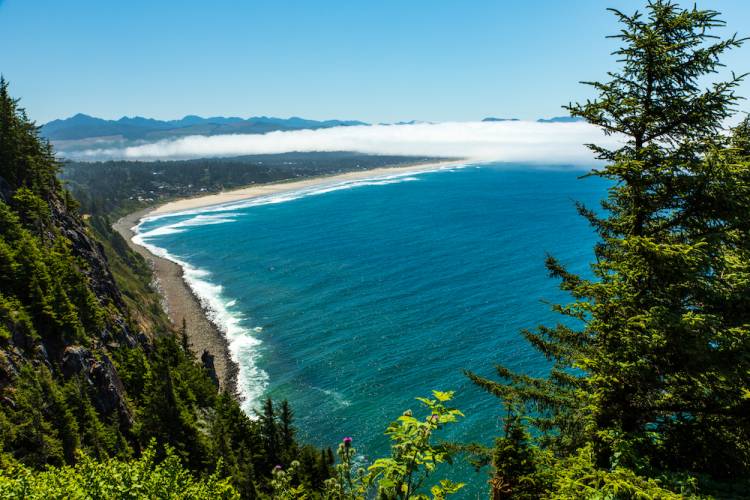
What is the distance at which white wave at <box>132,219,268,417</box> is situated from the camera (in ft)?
192

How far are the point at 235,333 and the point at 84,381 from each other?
39625mm

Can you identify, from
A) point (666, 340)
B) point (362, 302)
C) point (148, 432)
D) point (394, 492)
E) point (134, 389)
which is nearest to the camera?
point (394, 492)

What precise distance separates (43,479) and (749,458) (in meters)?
20.8

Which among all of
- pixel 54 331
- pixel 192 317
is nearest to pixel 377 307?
pixel 192 317

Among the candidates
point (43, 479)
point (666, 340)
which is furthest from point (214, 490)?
point (666, 340)

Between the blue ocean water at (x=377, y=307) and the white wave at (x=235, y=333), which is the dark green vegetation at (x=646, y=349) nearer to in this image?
the blue ocean water at (x=377, y=307)

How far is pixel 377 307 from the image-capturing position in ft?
266

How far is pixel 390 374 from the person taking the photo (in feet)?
191

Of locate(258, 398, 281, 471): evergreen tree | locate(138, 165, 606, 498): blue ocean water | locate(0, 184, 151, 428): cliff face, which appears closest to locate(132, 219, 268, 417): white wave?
locate(138, 165, 606, 498): blue ocean water

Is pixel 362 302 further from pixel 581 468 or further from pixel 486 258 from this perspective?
pixel 581 468

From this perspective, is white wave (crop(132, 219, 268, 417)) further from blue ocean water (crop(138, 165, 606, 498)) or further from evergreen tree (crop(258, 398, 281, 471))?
evergreen tree (crop(258, 398, 281, 471))

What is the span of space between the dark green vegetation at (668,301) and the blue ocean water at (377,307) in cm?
281

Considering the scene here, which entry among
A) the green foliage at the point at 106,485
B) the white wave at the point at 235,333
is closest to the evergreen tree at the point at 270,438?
the white wave at the point at 235,333

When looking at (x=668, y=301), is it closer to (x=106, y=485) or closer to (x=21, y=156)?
(x=106, y=485)
